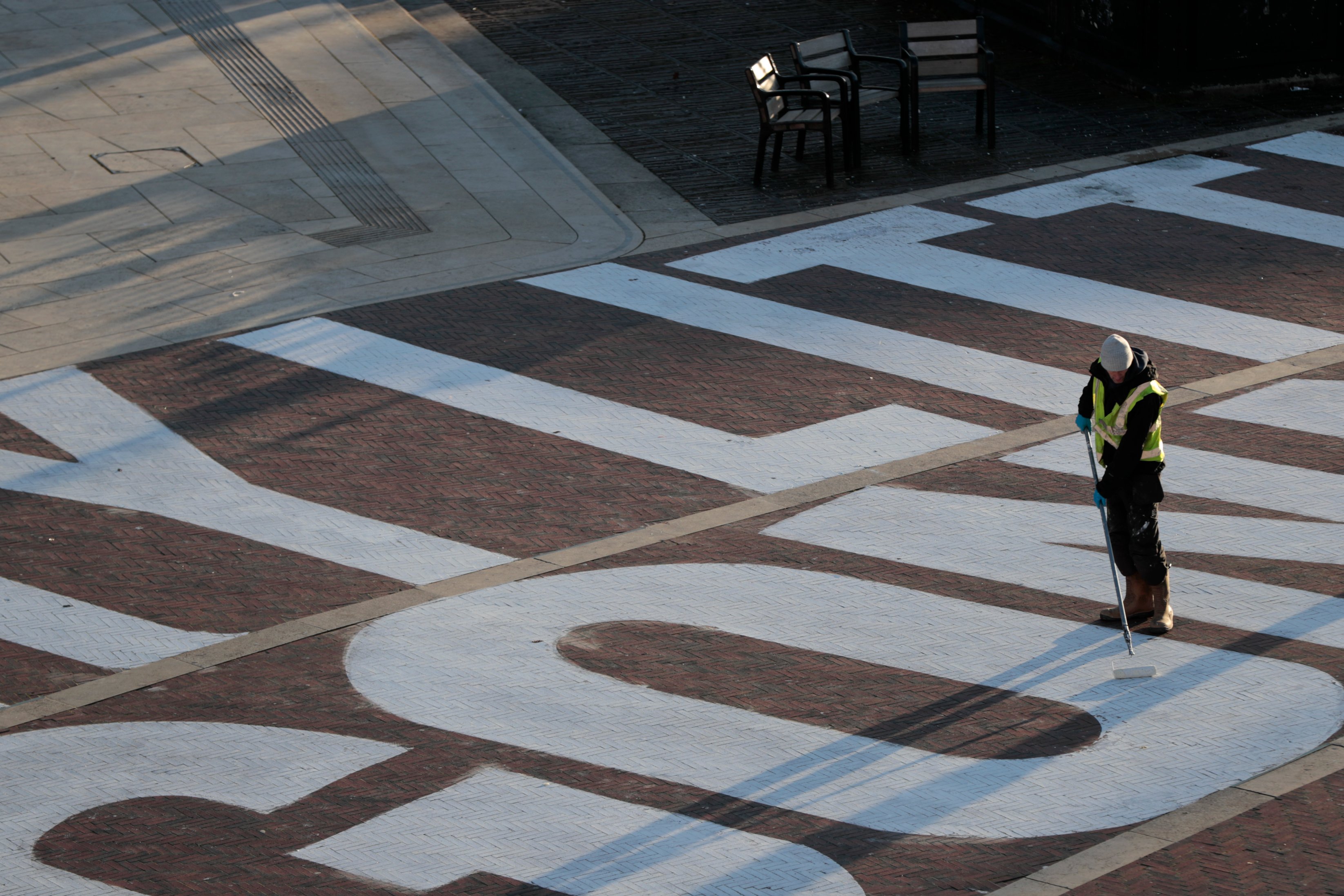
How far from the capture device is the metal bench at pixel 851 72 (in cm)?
1623

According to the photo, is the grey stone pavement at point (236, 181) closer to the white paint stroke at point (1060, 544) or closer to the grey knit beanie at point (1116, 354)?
the white paint stroke at point (1060, 544)

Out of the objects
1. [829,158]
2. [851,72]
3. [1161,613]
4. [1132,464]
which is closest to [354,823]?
[1132,464]

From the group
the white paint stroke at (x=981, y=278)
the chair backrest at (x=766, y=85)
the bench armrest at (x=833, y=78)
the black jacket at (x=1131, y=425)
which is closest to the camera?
the black jacket at (x=1131, y=425)

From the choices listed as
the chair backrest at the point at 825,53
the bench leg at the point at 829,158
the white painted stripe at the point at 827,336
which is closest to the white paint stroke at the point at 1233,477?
the white painted stripe at the point at 827,336

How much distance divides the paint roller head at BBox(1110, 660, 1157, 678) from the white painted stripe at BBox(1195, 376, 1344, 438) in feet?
12.0

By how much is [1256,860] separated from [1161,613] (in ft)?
6.98

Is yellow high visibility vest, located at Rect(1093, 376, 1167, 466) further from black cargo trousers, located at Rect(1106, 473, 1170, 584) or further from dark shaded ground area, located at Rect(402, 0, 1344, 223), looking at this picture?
dark shaded ground area, located at Rect(402, 0, 1344, 223)

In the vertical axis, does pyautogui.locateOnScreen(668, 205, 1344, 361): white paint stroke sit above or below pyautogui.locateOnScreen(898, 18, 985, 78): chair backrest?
below

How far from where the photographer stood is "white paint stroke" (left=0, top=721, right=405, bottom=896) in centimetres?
690

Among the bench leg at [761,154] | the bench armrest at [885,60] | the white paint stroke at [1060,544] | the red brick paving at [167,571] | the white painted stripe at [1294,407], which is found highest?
the bench armrest at [885,60]

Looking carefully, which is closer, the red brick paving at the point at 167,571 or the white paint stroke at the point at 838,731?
the white paint stroke at the point at 838,731

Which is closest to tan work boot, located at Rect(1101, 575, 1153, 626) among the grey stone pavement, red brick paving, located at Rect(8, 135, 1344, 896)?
red brick paving, located at Rect(8, 135, 1344, 896)

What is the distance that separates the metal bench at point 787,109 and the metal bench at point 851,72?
0.09 metres

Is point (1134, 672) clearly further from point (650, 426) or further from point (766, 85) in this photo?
point (766, 85)
